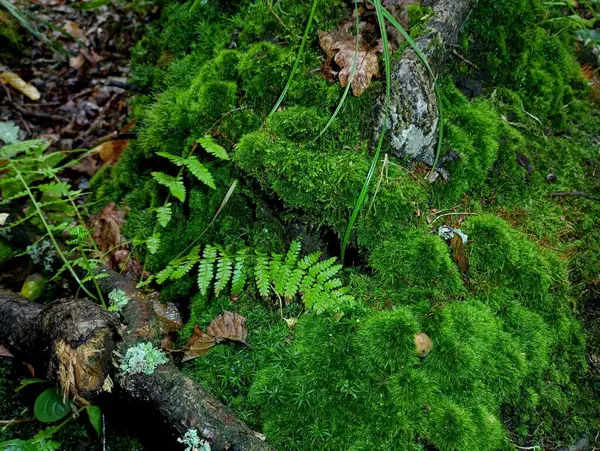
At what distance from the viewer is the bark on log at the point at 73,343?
2.28m

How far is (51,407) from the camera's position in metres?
A: 2.38

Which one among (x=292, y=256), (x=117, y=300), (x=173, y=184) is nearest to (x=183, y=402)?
(x=117, y=300)

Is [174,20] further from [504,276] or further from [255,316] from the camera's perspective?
[504,276]

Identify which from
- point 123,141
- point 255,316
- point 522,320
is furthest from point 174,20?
point 522,320

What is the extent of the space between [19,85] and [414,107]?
5.21m

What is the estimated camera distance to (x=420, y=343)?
241cm

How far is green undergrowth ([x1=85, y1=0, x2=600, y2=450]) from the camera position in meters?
2.36

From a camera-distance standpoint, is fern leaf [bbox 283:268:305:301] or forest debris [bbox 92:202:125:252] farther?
forest debris [bbox 92:202:125:252]

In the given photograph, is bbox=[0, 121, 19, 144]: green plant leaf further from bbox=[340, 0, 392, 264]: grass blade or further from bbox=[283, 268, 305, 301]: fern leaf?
bbox=[340, 0, 392, 264]: grass blade

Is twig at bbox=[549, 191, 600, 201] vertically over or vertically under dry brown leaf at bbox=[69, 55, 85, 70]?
over

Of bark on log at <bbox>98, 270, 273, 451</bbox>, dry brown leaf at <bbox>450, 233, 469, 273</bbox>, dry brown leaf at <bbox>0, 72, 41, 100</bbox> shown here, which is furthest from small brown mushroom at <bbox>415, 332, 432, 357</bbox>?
dry brown leaf at <bbox>0, 72, 41, 100</bbox>

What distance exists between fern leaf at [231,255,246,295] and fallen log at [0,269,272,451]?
553 mm

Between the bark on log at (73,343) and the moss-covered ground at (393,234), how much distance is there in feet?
1.74

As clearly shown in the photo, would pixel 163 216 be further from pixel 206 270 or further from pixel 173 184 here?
pixel 206 270
